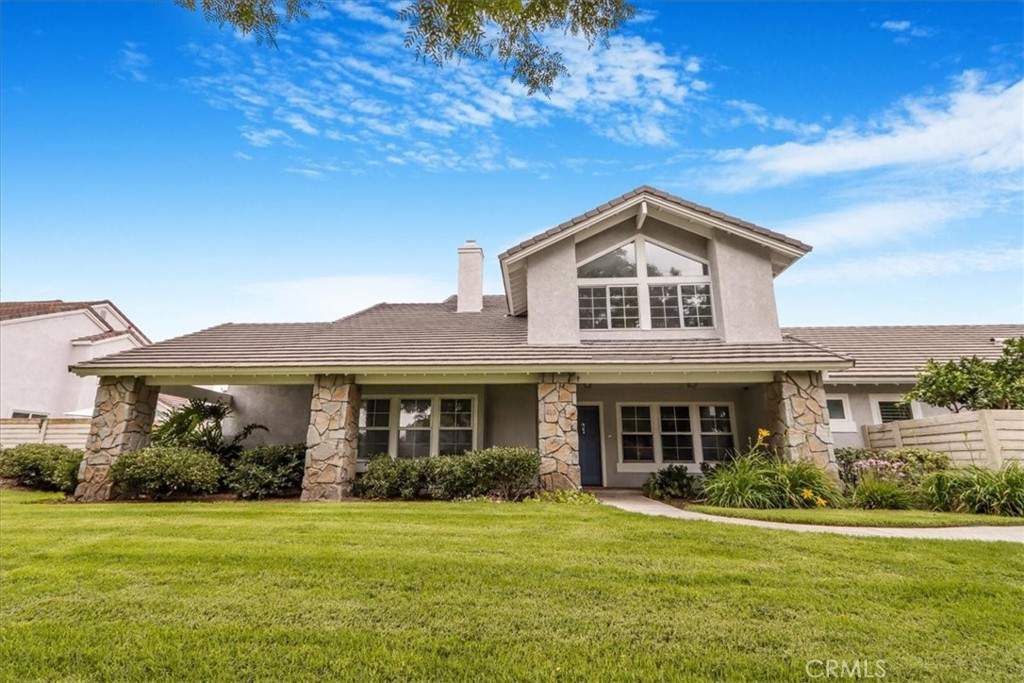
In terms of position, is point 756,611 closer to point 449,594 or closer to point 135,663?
point 449,594

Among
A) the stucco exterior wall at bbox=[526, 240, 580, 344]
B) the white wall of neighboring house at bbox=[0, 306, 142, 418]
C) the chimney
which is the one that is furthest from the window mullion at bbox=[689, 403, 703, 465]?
the white wall of neighboring house at bbox=[0, 306, 142, 418]

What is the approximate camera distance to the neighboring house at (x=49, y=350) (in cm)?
1784

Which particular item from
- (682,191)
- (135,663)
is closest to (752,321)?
(682,191)

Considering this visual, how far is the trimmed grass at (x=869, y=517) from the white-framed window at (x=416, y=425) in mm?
5912

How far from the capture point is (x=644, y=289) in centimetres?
1158

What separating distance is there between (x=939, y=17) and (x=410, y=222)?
1200 centimetres

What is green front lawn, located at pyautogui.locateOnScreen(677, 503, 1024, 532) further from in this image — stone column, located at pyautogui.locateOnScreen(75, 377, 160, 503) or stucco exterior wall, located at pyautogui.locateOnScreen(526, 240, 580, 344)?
stone column, located at pyautogui.locateOnScreen(75, 377, 160, 503)

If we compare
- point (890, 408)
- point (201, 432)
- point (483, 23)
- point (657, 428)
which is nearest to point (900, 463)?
point (890, 408)

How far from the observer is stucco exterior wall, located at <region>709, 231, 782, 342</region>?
10.7m

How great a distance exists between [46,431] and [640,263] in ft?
56.9

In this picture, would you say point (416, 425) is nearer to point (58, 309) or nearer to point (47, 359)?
point (47, 359)

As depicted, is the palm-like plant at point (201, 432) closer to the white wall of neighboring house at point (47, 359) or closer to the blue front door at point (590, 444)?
the blue front door at point (590, 444)

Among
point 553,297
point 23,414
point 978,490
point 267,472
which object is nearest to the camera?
point 978,490

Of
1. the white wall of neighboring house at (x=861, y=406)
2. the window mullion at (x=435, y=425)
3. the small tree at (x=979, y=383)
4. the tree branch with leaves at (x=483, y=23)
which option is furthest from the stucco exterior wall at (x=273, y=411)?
the small tree at (x=979, y=383)
